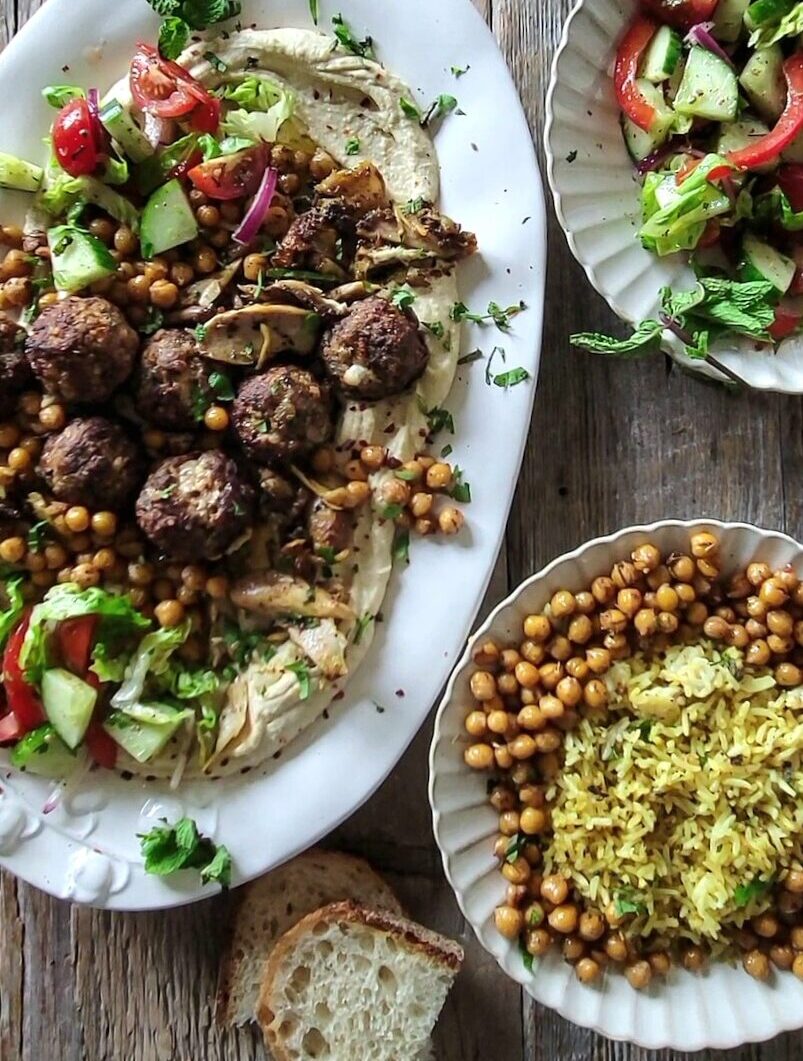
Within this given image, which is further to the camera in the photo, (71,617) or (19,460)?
(19,460)

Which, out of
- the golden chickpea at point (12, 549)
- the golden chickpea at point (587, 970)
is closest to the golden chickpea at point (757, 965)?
the golden chickpea at point (587, 970)

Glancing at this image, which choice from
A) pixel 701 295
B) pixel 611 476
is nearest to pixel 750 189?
pixel 701 295

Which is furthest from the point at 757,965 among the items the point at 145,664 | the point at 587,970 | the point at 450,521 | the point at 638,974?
the point at 145,664

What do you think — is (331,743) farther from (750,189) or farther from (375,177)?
(750,189)

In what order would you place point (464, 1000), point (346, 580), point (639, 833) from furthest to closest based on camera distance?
point (464, 1000) → point (346, 580) → point (639, 833)

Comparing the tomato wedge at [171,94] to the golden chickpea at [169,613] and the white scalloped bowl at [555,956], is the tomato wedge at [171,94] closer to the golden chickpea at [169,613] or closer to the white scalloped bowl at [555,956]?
the golden chickpea at [169,613]

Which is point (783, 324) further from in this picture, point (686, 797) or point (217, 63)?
point (217, 63)

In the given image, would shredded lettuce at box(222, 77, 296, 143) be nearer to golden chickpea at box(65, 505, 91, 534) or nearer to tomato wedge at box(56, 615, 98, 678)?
golden chickpea at box(65, 505, 91, 534)

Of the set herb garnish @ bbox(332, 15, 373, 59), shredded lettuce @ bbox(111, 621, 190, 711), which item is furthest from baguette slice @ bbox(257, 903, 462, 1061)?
herb garnish @ bbox(332, 15, 373, 59)
